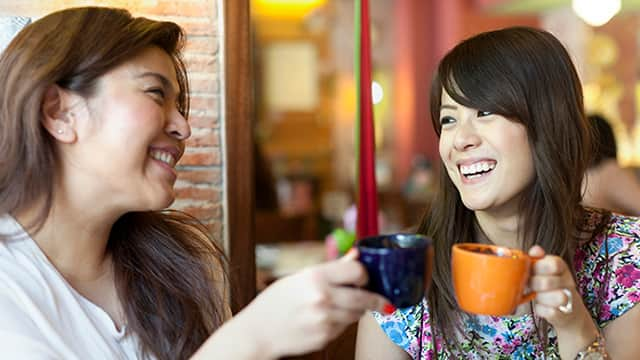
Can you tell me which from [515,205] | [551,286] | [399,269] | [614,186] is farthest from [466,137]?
→ [614,186]

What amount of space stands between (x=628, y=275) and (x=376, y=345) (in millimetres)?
536

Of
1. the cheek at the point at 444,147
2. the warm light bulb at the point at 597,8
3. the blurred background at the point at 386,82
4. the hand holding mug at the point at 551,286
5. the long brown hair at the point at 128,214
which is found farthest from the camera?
the blurred background at the point at 386,82

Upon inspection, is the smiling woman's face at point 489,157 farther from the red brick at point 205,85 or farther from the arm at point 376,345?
the red brick at point 205,85

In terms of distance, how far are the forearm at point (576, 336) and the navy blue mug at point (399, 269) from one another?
40 centimetres

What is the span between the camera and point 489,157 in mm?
1369

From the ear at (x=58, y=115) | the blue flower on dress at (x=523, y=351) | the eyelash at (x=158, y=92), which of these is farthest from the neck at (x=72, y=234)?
the blue flower on dress at (x=523, y=351)

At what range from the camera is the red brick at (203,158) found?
1.83 metres

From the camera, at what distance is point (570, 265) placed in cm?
145

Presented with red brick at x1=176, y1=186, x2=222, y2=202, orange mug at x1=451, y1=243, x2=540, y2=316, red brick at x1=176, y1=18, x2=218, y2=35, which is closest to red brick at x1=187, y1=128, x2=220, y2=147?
red brick at x1=176, y1=186, x2=222, y2=202

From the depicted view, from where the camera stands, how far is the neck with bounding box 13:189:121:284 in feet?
4.11

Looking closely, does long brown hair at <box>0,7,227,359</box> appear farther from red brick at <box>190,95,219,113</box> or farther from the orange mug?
the orange mug

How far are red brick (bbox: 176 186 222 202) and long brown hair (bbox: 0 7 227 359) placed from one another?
1.04ft

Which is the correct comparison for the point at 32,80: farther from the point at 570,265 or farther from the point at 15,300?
the point at 570,265

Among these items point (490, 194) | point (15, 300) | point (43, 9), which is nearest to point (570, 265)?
point (490, 194)
